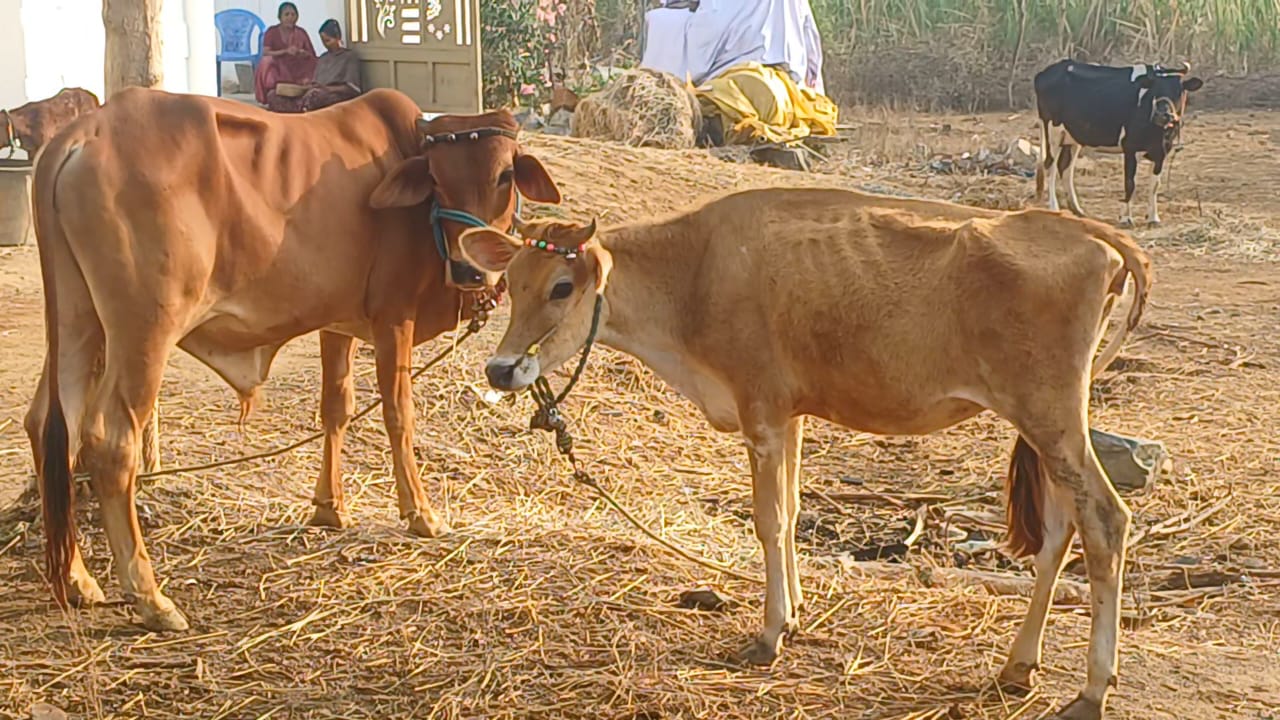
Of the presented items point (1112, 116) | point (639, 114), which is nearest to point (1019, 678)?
point (1112, 116)

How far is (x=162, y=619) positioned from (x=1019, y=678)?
8.93 feet

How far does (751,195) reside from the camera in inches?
194

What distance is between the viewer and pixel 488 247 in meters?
4.91

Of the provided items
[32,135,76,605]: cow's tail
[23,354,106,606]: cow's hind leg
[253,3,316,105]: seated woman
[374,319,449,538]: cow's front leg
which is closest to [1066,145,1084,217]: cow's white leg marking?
[253,3,316,105]: seated woman

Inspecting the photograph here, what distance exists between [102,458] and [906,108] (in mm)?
19162

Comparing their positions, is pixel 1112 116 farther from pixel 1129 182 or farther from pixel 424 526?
pixel 424 526

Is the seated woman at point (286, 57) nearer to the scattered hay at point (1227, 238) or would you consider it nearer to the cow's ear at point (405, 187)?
the scattered hay at point (1227, 238)

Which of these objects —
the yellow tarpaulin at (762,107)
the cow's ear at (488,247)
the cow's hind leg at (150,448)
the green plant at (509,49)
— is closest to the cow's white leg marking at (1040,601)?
the cow's ear at (488,247)

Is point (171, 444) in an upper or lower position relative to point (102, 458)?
lower

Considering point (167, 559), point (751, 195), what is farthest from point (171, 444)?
point (751, 195)

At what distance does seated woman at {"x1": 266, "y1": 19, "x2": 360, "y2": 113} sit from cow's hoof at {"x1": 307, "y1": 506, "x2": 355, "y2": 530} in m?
8.75

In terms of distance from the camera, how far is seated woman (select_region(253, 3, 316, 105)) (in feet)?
49.9

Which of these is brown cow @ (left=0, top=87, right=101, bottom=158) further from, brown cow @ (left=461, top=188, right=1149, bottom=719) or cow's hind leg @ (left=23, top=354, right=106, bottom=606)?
brown cow @ (left=461, top=188, right=1149, bottom=719)

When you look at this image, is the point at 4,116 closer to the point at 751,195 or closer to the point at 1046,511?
the point at 751,195
